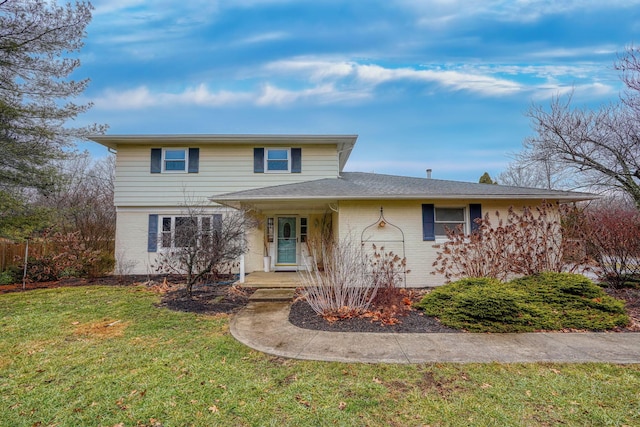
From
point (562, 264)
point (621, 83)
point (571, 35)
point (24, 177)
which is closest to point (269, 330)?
point (562, 264)

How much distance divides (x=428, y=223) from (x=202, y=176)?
8.69 metres

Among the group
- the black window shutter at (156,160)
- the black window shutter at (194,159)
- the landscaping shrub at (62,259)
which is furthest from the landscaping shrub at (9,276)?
the black window shutter at (194,159)

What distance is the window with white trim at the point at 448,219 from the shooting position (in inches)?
374

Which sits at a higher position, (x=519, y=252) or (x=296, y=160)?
(x=296, y=160)

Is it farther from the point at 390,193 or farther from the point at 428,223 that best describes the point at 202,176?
the point at 428,223

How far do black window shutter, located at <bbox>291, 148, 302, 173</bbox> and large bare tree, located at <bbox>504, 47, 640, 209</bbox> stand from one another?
39.0ft

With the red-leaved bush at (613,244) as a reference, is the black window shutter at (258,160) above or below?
above

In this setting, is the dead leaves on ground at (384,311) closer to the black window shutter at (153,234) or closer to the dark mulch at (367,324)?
the dark mulch at (367,324)

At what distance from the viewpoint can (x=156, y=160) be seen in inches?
475

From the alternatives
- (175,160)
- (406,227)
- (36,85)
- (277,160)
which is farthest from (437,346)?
(36,85)

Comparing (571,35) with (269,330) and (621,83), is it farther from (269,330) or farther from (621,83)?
(269,330)

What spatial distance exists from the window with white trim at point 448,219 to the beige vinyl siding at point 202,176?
4393 mm

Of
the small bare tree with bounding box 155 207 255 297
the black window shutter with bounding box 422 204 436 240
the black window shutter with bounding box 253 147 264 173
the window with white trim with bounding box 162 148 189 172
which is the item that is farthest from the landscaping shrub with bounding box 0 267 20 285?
the black window shutter with bounding box 422 204 436 240

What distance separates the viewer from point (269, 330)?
17.3 ft
